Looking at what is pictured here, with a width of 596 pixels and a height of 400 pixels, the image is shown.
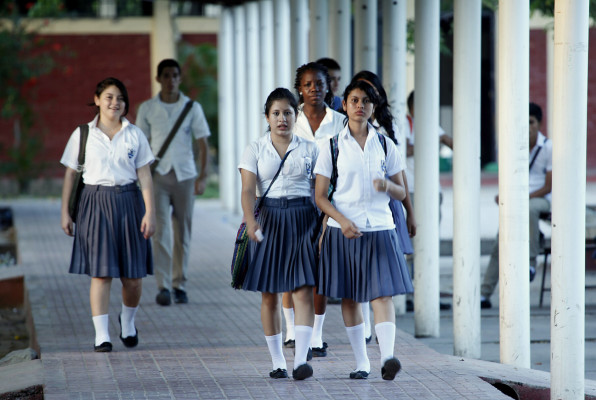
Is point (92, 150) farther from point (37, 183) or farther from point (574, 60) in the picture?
point (37, 183)

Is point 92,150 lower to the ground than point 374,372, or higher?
higher

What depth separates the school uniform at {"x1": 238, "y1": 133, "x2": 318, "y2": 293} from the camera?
593cm

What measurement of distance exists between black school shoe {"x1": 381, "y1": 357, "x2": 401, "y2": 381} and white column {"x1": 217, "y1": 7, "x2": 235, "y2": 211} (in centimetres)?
1214

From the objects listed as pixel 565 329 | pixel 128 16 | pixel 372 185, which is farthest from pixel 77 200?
pixel 128 16

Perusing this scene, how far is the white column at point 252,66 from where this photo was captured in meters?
16.0

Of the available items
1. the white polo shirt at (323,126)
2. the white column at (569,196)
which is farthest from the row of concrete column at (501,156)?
the white polo shirt at (323,126)

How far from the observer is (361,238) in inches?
227

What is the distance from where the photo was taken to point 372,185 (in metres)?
5.77

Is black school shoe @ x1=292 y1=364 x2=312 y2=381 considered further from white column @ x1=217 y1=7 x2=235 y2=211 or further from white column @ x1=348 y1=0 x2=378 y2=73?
white column @ x1=217 y1=7 x2=235 y2=211

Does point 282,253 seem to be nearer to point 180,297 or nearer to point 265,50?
point 180,297

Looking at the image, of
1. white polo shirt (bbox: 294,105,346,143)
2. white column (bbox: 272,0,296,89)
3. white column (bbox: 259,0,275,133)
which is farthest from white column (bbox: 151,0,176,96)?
white polo shirt (bbox: 294,105,346,143)

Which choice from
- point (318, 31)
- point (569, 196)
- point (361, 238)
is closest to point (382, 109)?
point (361, 238)

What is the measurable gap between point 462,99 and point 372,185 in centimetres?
173

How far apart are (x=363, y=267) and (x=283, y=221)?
1.79ft
